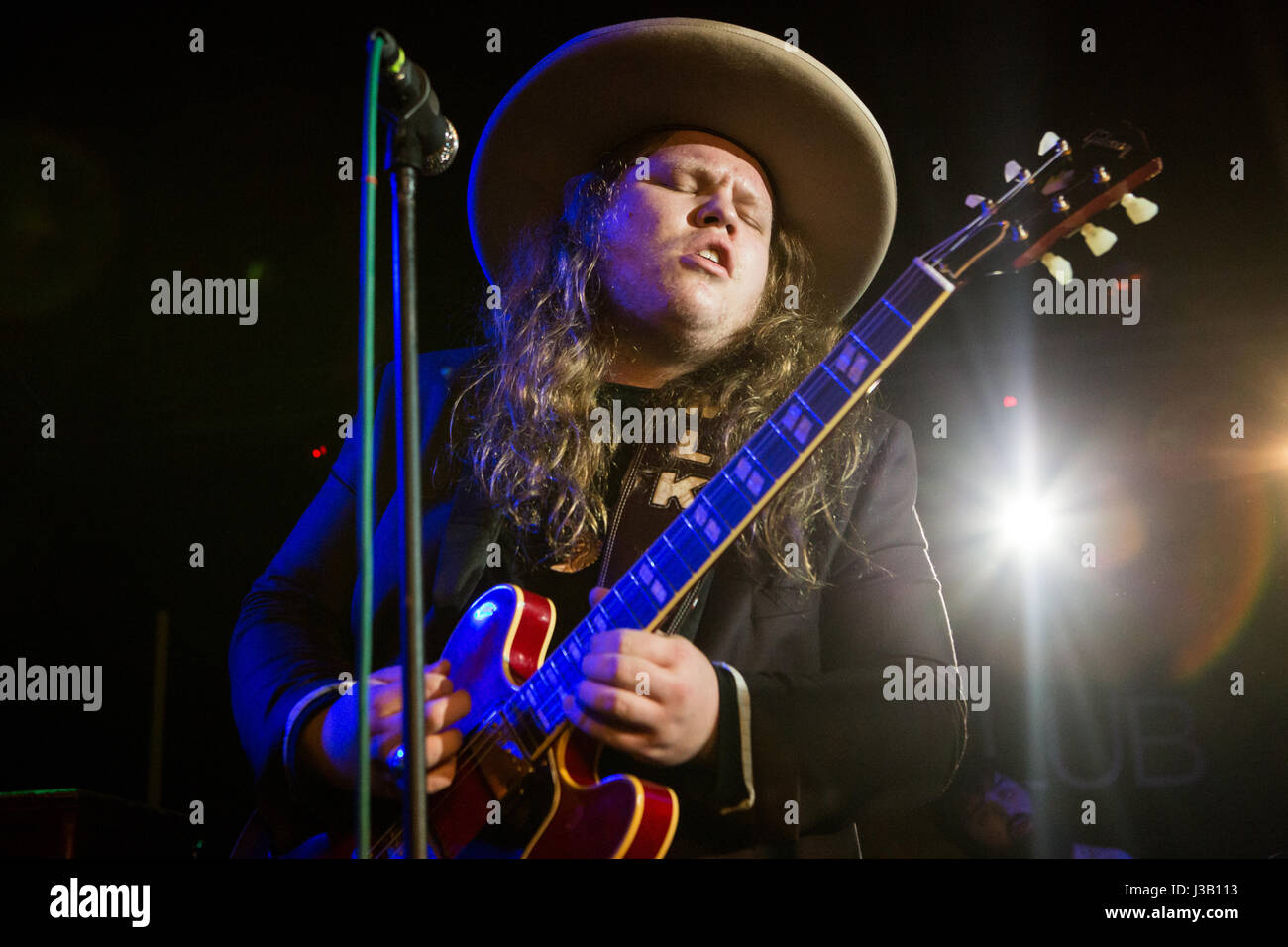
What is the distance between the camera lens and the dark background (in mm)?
2568

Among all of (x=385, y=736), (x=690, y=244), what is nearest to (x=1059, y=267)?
(x=690, y=244)

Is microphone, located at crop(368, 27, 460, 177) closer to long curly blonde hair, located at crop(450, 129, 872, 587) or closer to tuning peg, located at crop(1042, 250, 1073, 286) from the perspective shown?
long curly blonde hair, located at crop(450, 129, 872, 587)

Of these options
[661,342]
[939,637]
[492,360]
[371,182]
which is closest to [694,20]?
[661,342]

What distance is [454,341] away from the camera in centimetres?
264

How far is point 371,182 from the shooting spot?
121 cm

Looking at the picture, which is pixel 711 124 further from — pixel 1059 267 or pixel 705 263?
pixel 1059 267

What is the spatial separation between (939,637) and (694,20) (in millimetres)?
1475

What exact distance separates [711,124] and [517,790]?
159 cm

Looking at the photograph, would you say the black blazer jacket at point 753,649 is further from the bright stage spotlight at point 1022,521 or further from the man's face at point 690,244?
the bright stage spotlight at point 1022,521

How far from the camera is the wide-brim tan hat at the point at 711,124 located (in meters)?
2.11

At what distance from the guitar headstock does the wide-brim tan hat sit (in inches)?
24.0

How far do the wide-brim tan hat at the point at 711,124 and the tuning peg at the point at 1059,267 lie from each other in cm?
72

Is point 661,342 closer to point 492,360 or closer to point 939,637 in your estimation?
point 492,360

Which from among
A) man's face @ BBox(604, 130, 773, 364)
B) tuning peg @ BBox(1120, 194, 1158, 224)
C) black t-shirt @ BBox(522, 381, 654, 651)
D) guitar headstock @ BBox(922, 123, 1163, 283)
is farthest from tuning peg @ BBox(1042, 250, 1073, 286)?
black t-shirt @ BBox(522, 381, 654, 651)
